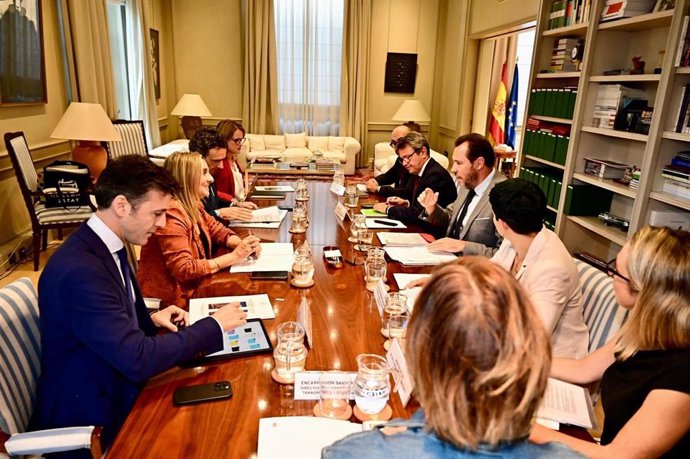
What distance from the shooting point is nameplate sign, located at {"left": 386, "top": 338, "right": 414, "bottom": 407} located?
3.55 ft

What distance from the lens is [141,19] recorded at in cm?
599

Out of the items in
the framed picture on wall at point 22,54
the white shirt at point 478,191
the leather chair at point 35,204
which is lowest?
the leather chair at point 35,204

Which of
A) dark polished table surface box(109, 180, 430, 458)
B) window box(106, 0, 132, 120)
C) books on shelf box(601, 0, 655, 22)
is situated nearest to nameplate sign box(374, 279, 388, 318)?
dark polished table surface box(109, 180, 430, 458)

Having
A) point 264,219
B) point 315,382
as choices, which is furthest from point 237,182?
point 315,382

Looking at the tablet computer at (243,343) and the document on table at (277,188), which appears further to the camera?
the document on table at (277,188)

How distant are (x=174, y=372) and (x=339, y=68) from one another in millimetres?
7175

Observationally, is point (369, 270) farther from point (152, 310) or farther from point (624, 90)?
point (624, 90)

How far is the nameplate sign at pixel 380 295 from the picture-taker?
152 centimetres

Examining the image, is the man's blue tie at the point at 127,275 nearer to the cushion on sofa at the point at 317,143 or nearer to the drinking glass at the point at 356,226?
the drinking glass at the point at 356,226

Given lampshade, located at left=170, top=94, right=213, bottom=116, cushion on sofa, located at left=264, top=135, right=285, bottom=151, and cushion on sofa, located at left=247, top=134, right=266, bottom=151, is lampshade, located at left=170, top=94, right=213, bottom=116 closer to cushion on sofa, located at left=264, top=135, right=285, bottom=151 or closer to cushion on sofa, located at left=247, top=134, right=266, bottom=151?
cushion on sofa, located at left=247, top=134, right=266, bottom=151

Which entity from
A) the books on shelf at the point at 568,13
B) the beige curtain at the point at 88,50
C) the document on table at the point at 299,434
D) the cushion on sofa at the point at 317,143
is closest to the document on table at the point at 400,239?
the document on table at the point at 299,434

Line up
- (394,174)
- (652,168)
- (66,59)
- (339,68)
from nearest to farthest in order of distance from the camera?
1. (652,168)
2. (394,174)
3. (66,59)
4. (339,68)

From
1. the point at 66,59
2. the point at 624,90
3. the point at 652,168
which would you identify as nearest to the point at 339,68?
the point at 66,59

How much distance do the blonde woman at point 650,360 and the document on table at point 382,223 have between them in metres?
1.47
